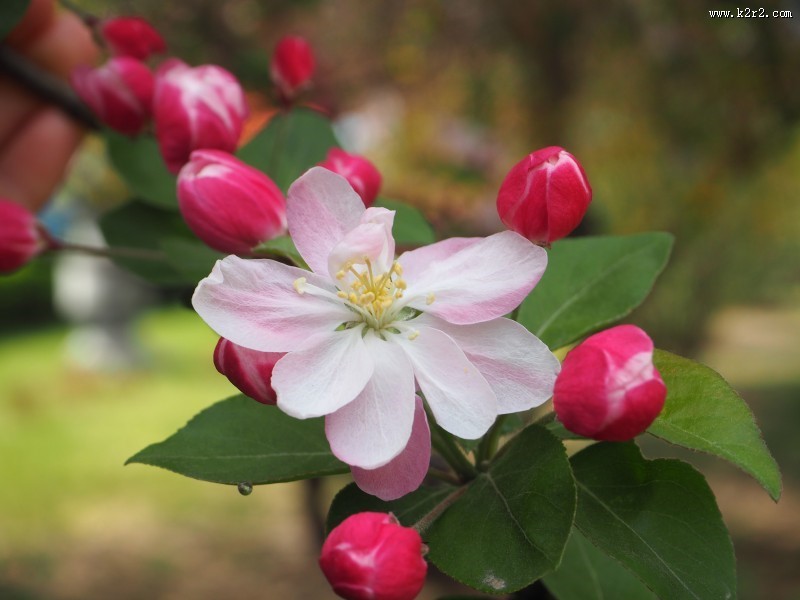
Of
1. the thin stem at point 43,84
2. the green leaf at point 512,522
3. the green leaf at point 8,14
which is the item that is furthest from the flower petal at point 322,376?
the thin stem at point 43,84

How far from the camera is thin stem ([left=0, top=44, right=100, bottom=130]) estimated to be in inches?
40.5

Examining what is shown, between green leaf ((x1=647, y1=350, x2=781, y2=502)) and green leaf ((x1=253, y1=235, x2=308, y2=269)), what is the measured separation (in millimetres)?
236

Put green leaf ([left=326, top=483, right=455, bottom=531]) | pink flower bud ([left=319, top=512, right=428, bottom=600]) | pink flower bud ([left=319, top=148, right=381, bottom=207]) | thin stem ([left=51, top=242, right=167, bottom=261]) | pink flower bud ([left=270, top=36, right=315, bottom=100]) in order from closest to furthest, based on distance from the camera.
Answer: pink flower bud ([left=319, top=512, right=428, bottom=600])
green leaf ([left=326, top=483, right=455, bottom=531])
pink flower bud ([left=319, top=148, right=381, bottom=207])
thin stem ([left=51, top=242, right=167, bottom=261])
pink flower bud ([left=270, top=36, right=315, bottom=100])

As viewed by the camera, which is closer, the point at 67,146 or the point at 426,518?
the point at 426,518

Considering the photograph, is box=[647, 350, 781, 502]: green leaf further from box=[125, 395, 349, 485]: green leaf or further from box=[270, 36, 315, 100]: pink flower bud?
box=[270, 36, 315, 100]: pink flower bud

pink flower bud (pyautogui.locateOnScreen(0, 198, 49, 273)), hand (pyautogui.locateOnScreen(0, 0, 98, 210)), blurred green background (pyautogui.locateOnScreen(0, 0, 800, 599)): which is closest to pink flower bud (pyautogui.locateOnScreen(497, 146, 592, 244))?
pink flower bud (pyautogui.locateOnScreen(0, 198, 49, 273))

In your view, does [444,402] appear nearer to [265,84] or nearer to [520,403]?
[520,403]

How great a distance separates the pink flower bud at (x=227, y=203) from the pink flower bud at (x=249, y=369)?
120 mm

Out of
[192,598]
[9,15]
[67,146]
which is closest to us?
[9,15]

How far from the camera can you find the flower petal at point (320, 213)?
50 centimetres

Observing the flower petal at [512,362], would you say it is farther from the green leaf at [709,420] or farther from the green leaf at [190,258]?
the green leaf at [190,258]

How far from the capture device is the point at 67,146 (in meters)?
1.18

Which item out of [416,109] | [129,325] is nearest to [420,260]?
[416,109]

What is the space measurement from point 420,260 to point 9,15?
0.52m
